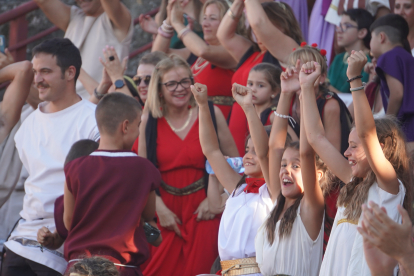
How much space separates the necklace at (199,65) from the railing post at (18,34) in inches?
92.7

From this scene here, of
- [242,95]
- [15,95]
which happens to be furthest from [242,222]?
[15,95]

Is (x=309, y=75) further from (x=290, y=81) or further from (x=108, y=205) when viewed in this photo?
(x=108, y=205)

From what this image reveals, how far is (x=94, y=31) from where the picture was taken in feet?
20.0

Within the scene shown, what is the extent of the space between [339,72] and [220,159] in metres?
2.34

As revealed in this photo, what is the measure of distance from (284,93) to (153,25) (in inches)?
127

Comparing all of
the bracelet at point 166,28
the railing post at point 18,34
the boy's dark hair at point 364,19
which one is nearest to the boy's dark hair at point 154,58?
the bracelet at point 166,28

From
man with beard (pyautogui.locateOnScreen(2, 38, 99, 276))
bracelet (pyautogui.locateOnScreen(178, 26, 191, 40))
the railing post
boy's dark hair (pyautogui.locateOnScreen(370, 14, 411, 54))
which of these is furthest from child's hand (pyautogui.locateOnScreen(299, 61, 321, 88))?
the railing post

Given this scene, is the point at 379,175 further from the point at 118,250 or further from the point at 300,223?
the point at 118,250

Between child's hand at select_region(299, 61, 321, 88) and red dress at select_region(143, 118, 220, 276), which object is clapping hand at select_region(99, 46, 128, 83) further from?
child's hand at select_region(299, 61, 321, 88)

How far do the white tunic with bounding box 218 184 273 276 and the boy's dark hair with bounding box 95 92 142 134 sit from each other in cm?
82

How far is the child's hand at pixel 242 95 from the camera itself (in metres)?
3.57

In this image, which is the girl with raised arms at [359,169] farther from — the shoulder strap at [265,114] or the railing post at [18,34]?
the railing post at [18,34]

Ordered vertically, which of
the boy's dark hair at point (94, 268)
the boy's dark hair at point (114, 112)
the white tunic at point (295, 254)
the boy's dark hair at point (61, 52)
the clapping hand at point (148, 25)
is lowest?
the white tunic at point (295, 254)

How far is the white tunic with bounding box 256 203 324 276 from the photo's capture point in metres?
3.15
